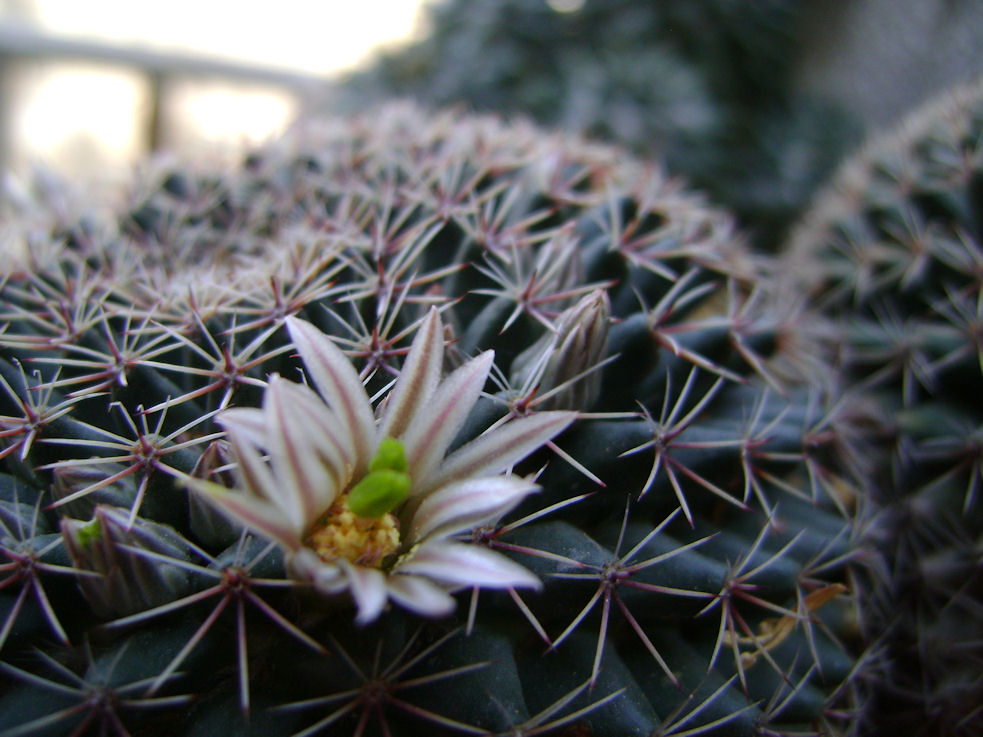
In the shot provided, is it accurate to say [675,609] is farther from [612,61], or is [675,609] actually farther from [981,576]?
[612,61]

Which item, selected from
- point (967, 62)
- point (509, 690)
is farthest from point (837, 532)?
point (967, 62)

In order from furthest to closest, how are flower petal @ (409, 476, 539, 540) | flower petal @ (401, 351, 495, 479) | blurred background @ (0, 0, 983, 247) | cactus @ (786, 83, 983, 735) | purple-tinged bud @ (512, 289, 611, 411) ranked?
blurred background @ (0, 0, 983, 247)
cactus @ (786, 83, 983, 735)
purple-tinged bud @ (512, 289, 611, 411)
flower petal @ (401, 351, 495, 479)
flower petal @ (409, 476, 539, 540)

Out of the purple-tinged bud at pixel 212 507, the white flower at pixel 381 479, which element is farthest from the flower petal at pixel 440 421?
the purple-tinged bud at pixel 212 507

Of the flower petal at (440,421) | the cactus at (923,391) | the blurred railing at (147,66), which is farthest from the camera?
the blurred railing at (147,66)

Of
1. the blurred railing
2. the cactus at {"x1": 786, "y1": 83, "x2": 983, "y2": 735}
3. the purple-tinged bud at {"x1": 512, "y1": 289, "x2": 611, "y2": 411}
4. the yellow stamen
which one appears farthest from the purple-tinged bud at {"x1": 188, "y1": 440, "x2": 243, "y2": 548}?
the blurred railing

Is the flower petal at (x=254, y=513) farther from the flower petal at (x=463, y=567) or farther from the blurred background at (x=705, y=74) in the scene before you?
the blurred background at (x=705, y=74)

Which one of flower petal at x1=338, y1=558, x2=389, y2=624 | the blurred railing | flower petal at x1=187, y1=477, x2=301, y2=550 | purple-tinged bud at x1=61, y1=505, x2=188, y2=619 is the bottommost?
purple-tinged bud at x1=61, y1=505, x2=188, y2=619

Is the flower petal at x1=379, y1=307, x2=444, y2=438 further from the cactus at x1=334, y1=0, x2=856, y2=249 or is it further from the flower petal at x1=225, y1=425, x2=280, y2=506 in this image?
the cactus at x1=334, y1=0, x2=856, y2=249

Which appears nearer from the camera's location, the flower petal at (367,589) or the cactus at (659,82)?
the flower petal at (367,589)
